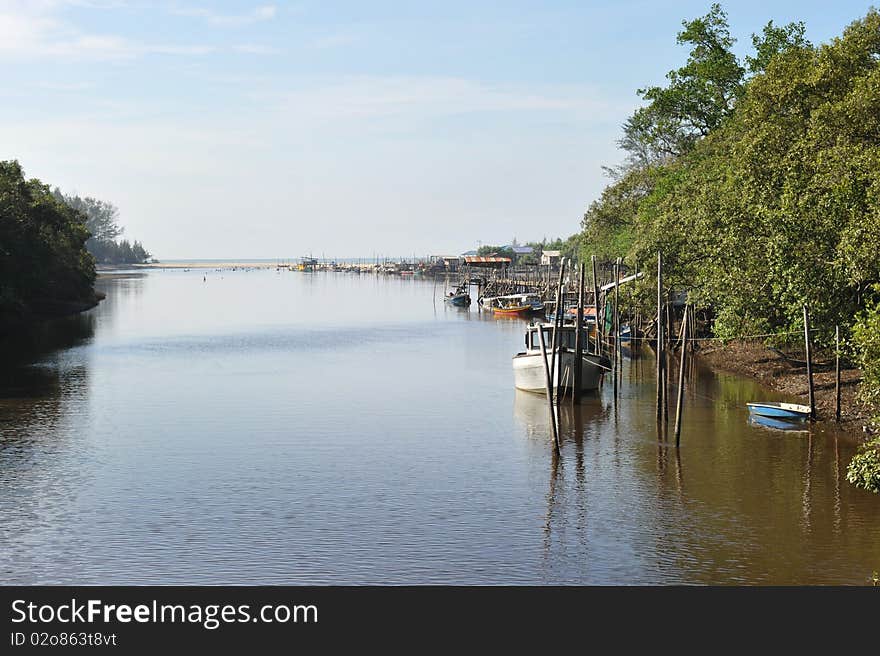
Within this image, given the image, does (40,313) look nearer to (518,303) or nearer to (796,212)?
(518,303)

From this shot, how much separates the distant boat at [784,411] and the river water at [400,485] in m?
0.66

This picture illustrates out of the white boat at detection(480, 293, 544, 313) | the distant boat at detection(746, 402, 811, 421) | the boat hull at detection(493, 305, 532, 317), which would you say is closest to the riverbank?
the boat hull at detection(493, 305, 532, 317)

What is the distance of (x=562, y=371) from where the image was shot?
40094 millimetres

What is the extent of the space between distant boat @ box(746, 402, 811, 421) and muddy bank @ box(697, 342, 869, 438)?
648 mm

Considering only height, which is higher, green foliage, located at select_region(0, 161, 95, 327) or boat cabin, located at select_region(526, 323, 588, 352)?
green foliage, located at select_region(0, 161, 95, 327)

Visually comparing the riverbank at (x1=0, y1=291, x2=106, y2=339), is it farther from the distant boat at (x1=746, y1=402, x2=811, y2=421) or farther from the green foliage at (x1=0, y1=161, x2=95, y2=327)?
the distant boat at (x1=746, y1=402, x2=811, y2=421)

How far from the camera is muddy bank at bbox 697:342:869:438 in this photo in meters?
32.1

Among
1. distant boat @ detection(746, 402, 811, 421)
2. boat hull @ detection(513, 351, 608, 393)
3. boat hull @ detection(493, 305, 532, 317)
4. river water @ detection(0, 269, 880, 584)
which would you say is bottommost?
river water @ detection(0, 269, 880, 584)

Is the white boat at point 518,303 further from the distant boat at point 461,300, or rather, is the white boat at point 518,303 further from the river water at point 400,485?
the river water at point 400,485

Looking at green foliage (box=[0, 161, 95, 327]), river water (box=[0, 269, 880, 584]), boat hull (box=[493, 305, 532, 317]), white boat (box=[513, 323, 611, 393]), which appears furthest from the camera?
boat hull (box=[493, 305, 532, 317])

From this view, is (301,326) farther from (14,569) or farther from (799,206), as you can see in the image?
(14,569)

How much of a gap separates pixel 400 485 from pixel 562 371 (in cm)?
1461

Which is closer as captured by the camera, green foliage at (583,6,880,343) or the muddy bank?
green foliage at (583,6,880,343)

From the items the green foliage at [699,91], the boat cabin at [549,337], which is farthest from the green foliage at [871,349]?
the green foliage at [699,91]
